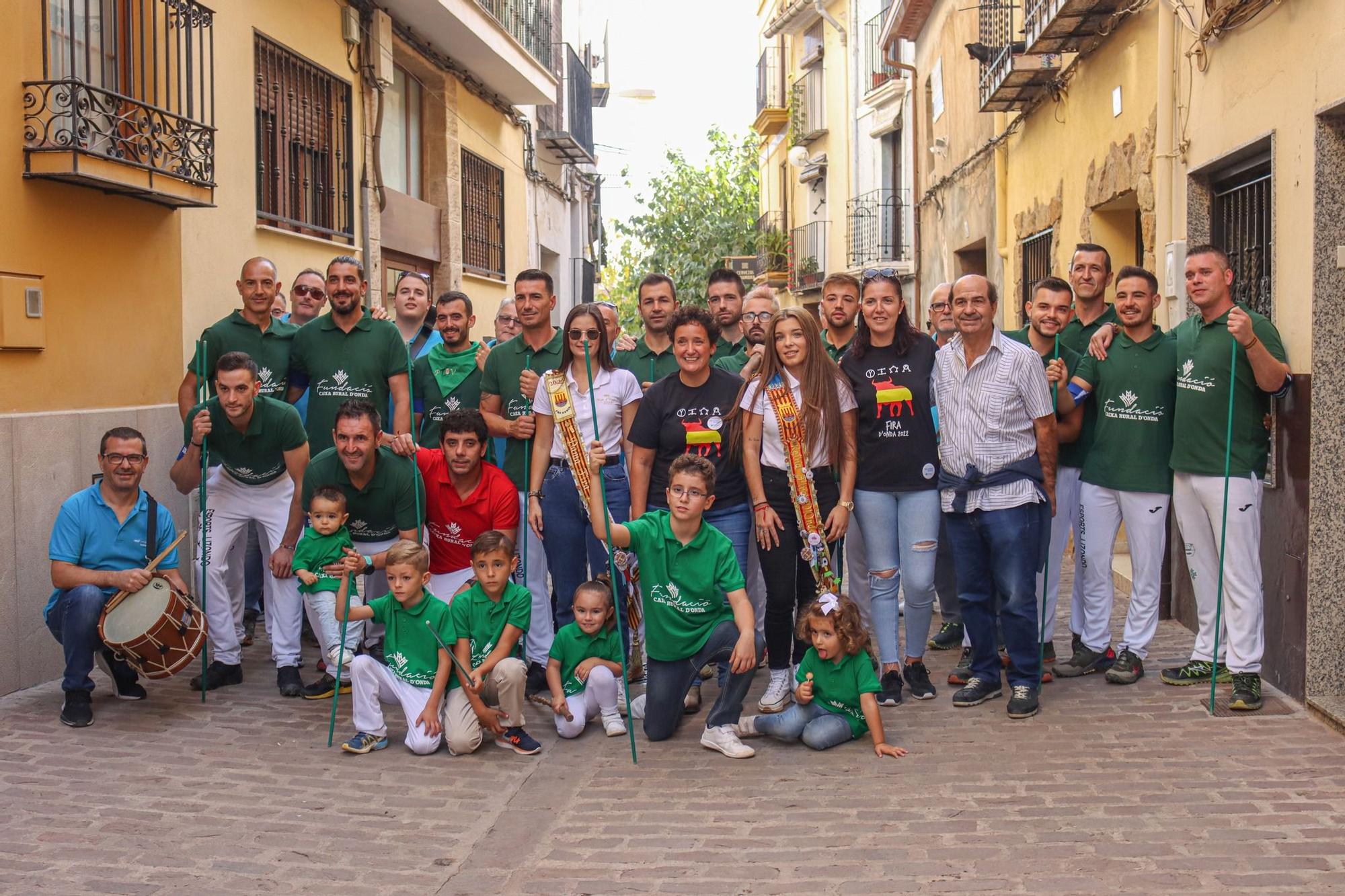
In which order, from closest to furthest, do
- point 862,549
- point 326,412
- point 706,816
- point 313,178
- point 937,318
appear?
point 706,816
point 862,549
point 326,412
point 937,318
point 313,178

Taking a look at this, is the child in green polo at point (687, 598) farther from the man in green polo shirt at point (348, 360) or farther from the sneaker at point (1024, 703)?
the man in green polo shirt at point (348, 360)

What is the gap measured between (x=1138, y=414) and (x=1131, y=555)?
0.74m

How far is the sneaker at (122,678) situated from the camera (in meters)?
6.66

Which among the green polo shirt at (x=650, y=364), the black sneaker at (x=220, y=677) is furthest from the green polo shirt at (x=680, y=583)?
the black sneaker at (x=220, y=677)

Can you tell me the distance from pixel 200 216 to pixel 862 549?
17.1ft

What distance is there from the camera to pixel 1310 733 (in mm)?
5738

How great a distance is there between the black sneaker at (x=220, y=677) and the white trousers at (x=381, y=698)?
4.52 ft

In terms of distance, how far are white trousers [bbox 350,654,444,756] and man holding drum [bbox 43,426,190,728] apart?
1.17 meters

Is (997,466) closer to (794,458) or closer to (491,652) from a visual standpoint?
(794,458)

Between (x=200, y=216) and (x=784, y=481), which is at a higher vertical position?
(x=200, y=216)

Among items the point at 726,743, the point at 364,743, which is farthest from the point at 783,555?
the point at 364,743

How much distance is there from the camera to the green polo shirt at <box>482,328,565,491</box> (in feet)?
23.2

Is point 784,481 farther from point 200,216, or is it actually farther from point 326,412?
point 200,216

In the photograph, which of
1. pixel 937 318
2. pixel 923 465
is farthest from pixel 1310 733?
pixel 937 318
